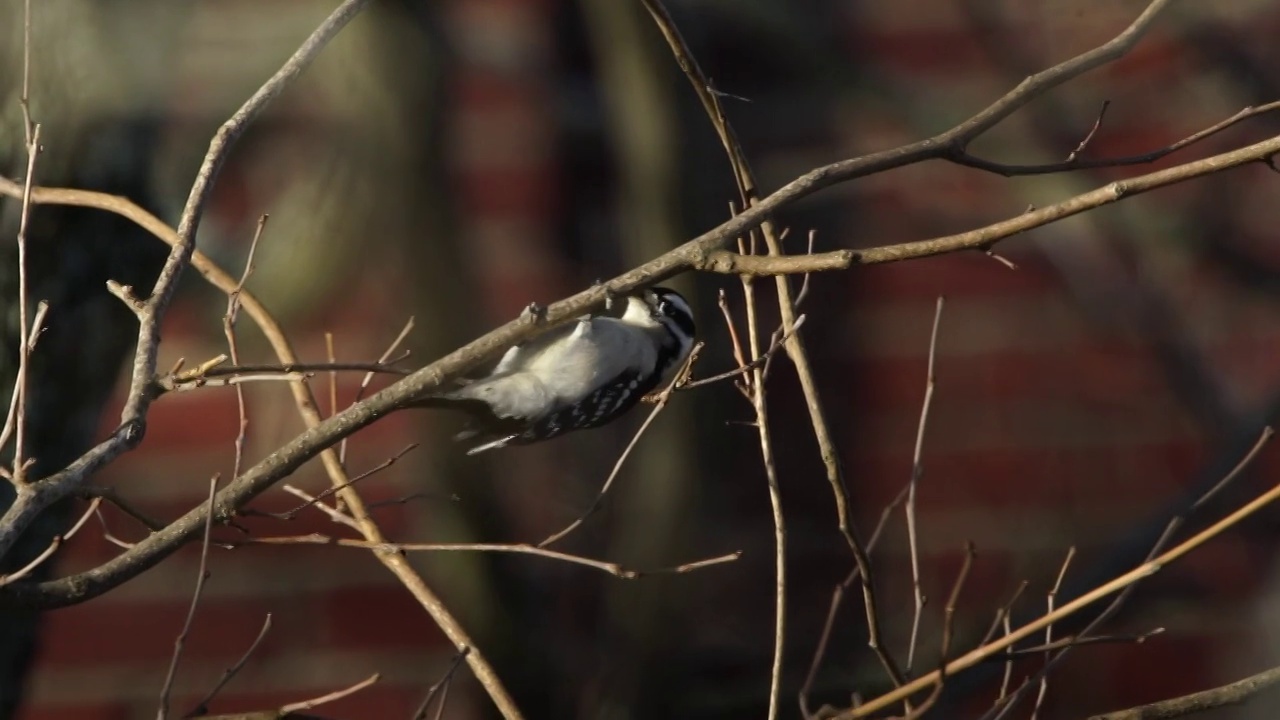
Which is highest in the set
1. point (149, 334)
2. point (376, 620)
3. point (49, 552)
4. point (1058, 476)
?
point (149, 334)

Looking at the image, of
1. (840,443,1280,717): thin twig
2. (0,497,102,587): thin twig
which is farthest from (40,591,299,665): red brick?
(840,443,1280,717): thin twig

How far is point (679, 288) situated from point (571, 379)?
7.2 inches

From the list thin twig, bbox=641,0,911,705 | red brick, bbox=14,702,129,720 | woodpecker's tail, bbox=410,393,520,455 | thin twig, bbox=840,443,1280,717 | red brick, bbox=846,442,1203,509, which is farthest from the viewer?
red brick, bbox=14,702,129,720

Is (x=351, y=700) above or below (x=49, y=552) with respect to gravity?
below

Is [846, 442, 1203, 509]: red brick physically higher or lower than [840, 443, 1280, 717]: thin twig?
lower

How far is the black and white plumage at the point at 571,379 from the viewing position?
1.90 m

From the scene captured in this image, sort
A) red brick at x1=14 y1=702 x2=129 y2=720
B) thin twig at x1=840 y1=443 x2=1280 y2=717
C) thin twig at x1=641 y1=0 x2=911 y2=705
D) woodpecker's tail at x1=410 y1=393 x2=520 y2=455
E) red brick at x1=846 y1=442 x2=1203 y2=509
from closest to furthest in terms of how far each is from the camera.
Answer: thin twig at x1=840 y1=443 x2=1280 y2=717, thin twig at x1=641 y1=0 x2=911 y2=705, woodpecker's tail at x1=410 y1=393 x2=520 y2=455, red brick at x1=846 y1=442 x2=1203 y2=509, red brick at x1=14 y1=702 x2=129 y2=720

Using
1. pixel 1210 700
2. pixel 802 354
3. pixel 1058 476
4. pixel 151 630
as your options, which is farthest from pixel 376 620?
pixel 1210 700

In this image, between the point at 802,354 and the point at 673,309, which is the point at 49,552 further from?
the point at 673,309

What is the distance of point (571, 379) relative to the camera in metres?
1.97

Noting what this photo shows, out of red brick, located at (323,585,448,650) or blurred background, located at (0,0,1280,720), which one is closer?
blurred background, located at (0,0,1280,720)

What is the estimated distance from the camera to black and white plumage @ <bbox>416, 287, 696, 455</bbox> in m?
1.90

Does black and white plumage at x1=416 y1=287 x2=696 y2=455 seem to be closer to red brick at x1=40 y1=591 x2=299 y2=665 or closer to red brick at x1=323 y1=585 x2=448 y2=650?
red brick at x1=323 y1=585 x2=448 y2=650

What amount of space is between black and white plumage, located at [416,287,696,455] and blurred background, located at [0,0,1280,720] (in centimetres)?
8
